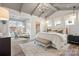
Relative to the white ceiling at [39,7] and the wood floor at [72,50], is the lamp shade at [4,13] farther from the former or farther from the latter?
the wood floor at [72,50]

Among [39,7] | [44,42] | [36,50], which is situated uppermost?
[39,7]

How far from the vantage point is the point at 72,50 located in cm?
224

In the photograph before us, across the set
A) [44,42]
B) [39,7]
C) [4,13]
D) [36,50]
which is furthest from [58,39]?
[4,13]

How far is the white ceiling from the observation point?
2.23 meters

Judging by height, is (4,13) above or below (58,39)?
above

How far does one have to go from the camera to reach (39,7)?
229 centimetres

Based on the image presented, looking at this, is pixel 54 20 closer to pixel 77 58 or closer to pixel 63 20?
pixel 63 20

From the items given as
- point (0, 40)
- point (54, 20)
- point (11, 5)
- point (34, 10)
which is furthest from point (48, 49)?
point (11, 5)

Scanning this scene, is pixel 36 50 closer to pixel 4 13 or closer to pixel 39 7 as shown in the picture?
pixel 39 7

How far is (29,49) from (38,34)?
14.6 inches

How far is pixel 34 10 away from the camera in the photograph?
2.30 metres

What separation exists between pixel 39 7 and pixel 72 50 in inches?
44.4

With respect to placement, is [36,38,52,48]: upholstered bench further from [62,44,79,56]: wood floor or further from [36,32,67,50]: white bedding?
[62,44,79,56]: wood floor

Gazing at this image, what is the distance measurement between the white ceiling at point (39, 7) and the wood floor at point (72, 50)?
78cm
